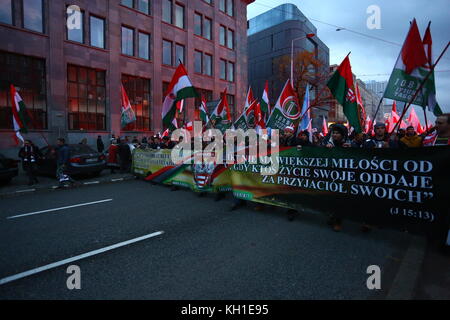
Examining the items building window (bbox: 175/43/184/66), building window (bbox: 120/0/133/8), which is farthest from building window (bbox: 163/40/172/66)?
building window (bbox: 120/0/133/8)

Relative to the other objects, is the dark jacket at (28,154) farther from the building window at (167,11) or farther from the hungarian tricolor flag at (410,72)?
the building window at (167,11)

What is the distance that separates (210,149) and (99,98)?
16.0 m

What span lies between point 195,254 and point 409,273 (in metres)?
2.68

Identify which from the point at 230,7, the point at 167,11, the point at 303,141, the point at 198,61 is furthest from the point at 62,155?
the point at 230,7

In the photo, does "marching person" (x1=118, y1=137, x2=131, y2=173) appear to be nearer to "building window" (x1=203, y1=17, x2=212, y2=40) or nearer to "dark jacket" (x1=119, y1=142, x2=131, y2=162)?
"dark jacket" (x1=119, y1=142, x2=131, y2=162)

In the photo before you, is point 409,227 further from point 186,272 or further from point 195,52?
point 195,52

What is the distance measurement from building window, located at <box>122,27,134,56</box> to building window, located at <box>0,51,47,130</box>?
620 cm

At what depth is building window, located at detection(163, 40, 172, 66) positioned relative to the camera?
23.7 metres

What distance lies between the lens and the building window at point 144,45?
866 inches

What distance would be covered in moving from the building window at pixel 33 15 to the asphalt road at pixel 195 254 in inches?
624

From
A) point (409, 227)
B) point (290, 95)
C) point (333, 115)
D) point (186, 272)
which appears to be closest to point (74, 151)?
point (290, 95)

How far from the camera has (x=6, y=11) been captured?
1545cm

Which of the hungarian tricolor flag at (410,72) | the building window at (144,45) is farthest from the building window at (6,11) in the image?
the hungarian tricolor flag at (410,72)
